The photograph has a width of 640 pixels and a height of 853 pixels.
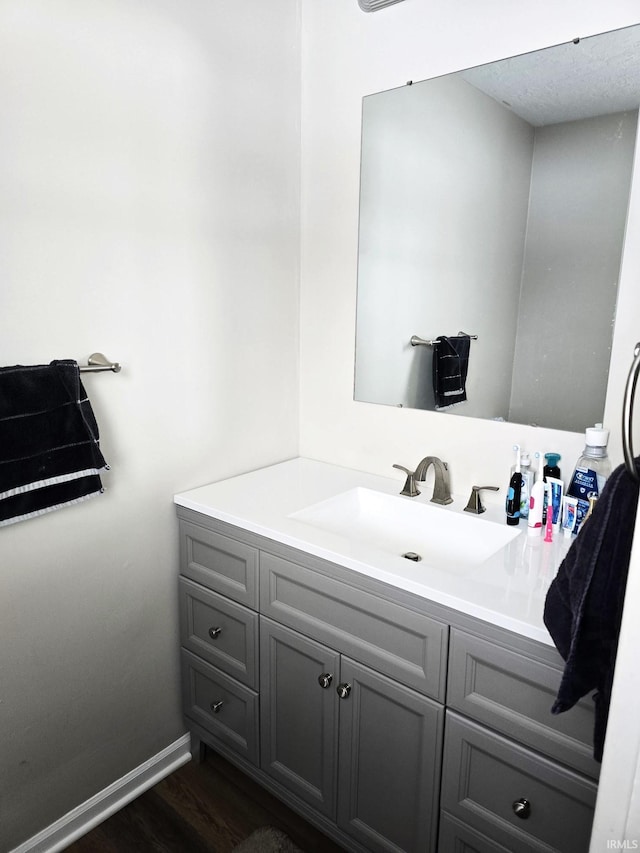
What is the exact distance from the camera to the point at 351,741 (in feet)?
4.87

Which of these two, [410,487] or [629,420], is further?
[410,487]

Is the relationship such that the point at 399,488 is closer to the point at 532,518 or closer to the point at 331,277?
the point at 532,518

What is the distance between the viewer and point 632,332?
1.44 m

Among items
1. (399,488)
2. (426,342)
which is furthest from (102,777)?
(426,342)

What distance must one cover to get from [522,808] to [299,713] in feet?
1.99

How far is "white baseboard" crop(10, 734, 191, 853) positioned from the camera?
5.40ft

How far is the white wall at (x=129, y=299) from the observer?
1.43 metres

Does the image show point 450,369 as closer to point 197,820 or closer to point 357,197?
point 357,197

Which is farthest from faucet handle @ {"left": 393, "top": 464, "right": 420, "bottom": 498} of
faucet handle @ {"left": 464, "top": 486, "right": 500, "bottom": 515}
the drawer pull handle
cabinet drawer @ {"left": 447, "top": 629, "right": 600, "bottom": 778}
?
the drawer pull handle

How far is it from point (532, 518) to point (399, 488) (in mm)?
467

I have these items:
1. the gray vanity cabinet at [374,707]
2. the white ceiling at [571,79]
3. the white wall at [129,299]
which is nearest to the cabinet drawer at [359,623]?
the gray vanity cabinet at [374,707]

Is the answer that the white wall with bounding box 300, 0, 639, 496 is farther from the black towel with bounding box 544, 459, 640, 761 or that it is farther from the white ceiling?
the black towel with bounding box 544, 459, 640, 761

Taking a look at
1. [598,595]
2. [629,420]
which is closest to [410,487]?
[598,595]

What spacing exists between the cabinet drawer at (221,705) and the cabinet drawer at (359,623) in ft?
1.04
